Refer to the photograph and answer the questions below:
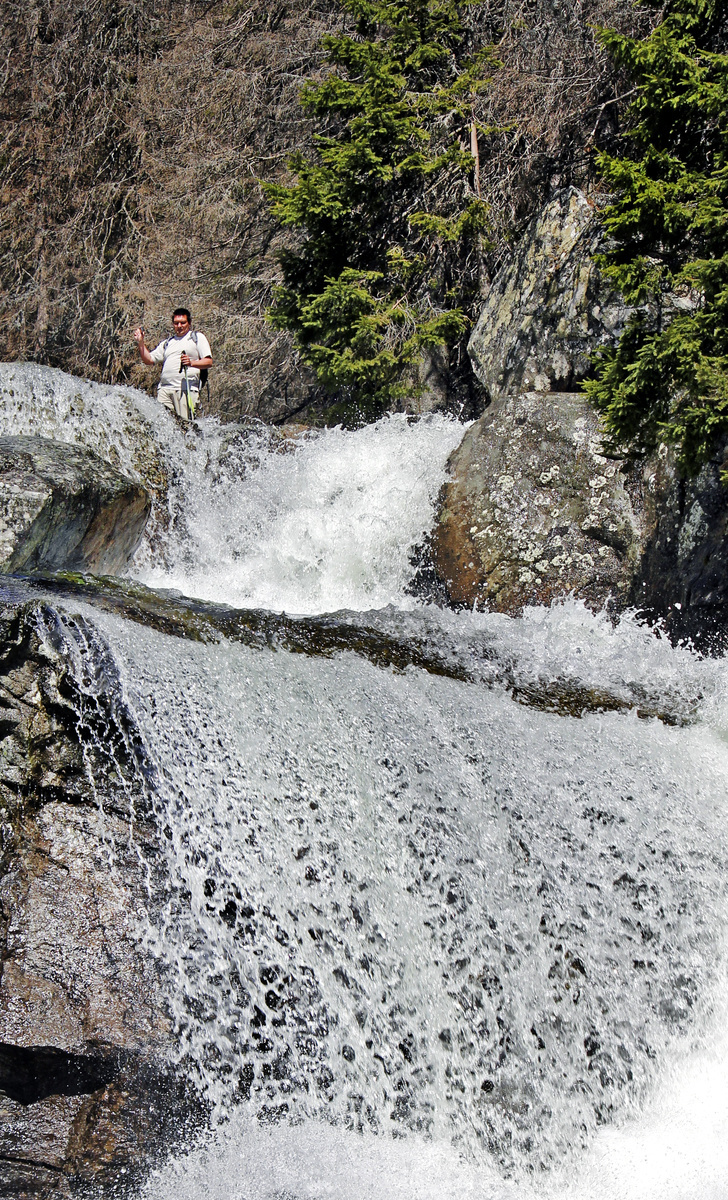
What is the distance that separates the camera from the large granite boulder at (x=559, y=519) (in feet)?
20.1

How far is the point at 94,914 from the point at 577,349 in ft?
19.1

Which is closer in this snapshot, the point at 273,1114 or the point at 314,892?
the point at 273,1114

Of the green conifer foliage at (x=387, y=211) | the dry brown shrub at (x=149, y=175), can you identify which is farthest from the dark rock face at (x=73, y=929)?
the dry brown shrub at (x=149, y=175)

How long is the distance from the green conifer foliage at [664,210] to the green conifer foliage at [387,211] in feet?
10.1

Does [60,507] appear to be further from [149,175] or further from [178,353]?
[149,175]

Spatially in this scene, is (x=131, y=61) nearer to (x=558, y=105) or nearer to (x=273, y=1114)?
(x=558, y=105)

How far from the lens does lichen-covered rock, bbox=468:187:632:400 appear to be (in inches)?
302

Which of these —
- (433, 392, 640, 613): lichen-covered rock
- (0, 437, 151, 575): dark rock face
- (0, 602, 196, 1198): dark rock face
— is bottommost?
(0, 602, 196, 1198): dark rock face

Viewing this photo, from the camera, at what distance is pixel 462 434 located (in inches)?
312

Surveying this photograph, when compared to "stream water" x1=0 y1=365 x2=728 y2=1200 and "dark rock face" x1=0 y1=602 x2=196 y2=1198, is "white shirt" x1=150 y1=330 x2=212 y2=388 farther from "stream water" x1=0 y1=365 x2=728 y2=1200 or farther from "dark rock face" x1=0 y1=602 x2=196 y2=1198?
"dark rock face" x1=0 y1=602 x2=196 y2=1198

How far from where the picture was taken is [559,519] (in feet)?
22.2

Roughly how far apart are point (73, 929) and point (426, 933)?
125 cm

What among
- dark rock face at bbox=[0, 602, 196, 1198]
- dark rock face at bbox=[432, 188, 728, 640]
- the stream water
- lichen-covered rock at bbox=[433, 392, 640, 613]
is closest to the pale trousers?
dark rock face at bbox=[432, 188, 728, 640]

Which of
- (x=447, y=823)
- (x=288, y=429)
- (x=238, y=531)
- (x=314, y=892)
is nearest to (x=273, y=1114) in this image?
(x=314, y=892)
